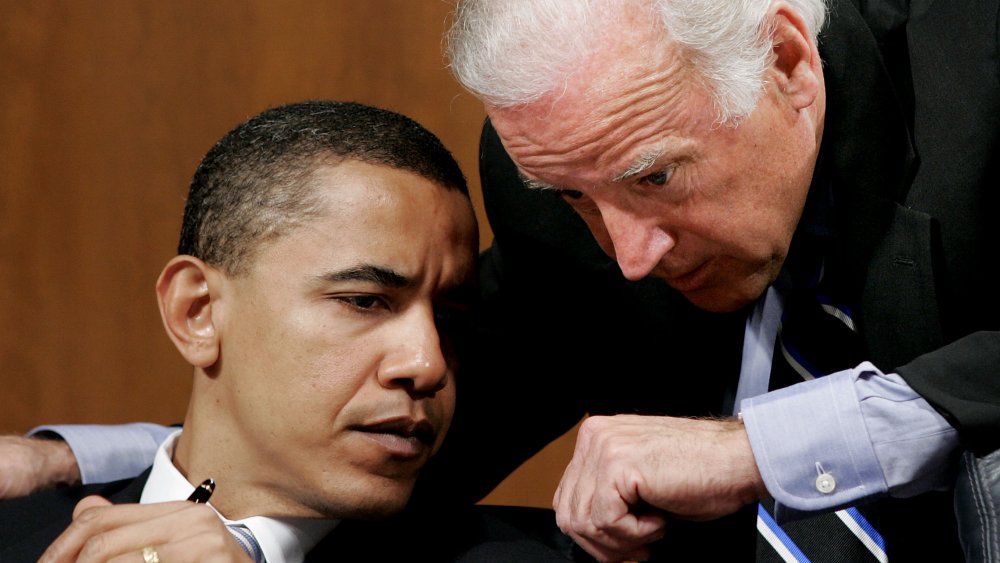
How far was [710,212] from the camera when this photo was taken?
1585mm

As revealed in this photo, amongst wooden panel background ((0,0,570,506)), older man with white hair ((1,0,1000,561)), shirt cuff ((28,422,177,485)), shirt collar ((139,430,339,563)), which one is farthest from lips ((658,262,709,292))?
wooden panel background ((0,0,570,506))

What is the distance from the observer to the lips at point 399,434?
1.62m

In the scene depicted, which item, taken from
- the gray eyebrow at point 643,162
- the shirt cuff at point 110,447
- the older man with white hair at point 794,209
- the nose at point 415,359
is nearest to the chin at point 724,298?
the older man with white hair at point 794,209

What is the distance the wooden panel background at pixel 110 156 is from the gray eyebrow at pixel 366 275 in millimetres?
1034

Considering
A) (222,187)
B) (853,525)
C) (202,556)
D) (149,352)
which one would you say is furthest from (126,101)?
(853,525)

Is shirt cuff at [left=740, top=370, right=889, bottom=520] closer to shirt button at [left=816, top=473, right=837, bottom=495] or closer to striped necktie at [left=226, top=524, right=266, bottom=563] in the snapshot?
shirt button at [left=816, top=473, right=837, bottom=495]

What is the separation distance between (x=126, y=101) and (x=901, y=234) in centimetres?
178

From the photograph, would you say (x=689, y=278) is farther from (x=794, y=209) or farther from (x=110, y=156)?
(x=110, y=156)

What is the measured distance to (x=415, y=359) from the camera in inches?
63.5

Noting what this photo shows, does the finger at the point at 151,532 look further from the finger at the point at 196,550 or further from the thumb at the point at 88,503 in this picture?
the thumb at the point at 88,503

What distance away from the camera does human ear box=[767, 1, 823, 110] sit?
5.21 ft

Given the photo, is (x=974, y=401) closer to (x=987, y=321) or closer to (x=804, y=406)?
(x=804, y=406)

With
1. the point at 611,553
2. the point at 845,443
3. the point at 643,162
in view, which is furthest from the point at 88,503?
the point at 845,443

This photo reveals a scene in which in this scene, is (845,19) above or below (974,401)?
above
